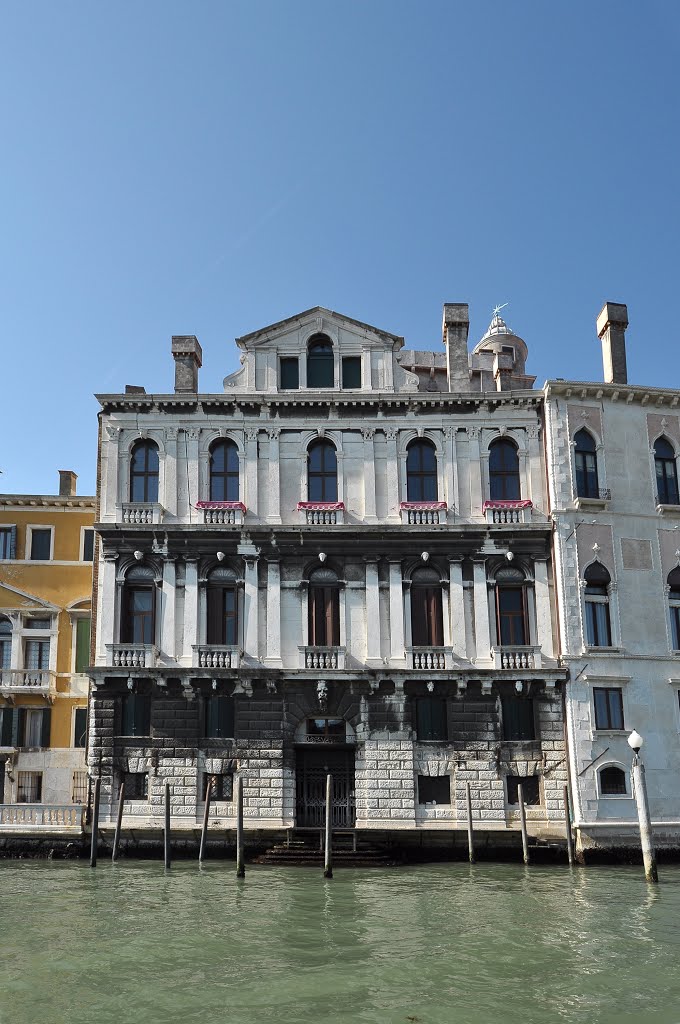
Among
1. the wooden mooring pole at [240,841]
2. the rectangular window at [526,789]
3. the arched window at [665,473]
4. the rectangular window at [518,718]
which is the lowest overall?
the wooden mooring pole at [240,841]

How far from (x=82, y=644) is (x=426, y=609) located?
9.84 meters

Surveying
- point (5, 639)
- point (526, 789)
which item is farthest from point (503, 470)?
point (5, 639)

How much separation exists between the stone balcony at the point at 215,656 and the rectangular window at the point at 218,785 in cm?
246

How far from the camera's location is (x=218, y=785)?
82.1ft

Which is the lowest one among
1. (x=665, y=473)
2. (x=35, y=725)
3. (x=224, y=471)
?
(x=35, y=725)

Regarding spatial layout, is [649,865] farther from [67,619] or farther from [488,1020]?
[67,619]

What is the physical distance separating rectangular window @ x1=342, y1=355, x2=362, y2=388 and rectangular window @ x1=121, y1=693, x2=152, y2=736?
9.12 meters

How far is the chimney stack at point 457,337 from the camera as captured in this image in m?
27.7

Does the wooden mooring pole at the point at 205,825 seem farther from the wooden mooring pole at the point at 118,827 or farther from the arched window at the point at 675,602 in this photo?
the arched window at the point at 675,602

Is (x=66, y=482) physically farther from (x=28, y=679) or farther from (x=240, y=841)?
(x=240, y=841)

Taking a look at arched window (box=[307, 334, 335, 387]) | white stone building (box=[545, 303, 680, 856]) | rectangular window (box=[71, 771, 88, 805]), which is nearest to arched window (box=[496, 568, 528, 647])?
white stone building (box=[545, 303, 680, 856])

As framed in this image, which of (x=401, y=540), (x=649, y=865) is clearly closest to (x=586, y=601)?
(x=401, y=540)

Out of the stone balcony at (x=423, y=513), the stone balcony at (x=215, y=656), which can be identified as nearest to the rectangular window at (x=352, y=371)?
the stone balcony at (x=423, y=513)

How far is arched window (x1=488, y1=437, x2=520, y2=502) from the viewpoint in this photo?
1059 inches
